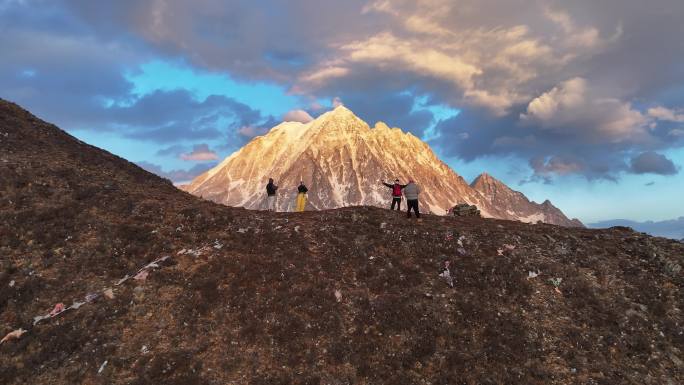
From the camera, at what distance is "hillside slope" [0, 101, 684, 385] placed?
61.5 ft

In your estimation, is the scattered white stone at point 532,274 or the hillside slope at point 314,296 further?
the scattered white stone at point 532,274

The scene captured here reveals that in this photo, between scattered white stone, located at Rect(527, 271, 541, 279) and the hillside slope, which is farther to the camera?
scattered white stone, located at Rect(527, 271, 541, 279)

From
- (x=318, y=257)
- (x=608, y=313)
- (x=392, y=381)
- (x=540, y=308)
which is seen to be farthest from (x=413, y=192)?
(x=392, y=381)

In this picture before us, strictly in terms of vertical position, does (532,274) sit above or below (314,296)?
above

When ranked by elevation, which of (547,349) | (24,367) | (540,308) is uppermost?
(540,308)

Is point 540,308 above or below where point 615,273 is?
below

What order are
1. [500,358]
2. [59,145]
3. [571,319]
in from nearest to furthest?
[500,358], [571,319], [59,145]

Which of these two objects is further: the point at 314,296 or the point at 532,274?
the point at 532,274

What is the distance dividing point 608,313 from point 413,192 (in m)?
15.1

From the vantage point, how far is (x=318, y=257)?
2686 cm

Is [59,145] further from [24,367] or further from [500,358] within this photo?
[500,358]

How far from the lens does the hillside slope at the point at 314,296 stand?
18.8m

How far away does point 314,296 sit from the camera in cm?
2312

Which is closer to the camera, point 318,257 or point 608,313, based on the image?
point 608,313
